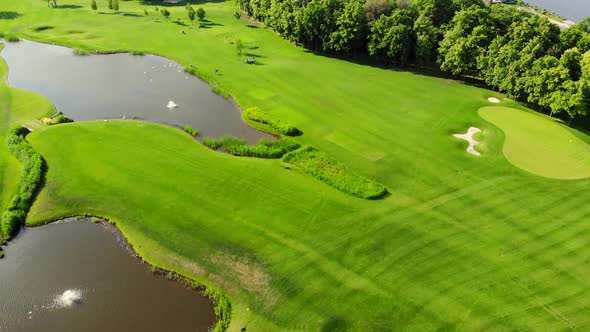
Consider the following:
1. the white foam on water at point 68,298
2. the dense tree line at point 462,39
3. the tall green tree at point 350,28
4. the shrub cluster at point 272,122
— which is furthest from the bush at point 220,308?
the tall green tree at point 350,28

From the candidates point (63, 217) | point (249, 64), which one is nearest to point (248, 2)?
point (249, 64)

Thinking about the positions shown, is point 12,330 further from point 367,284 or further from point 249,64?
point 249,64

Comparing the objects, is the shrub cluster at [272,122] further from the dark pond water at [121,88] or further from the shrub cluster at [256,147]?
the shrub cluster at [256,147]

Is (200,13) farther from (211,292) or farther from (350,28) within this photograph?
(211,292)

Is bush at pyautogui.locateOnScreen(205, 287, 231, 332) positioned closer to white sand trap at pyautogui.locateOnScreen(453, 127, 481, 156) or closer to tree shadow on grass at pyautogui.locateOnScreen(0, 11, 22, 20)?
white sand trap at pyautogui.locateOnScreen(453, 127, 481, 156)

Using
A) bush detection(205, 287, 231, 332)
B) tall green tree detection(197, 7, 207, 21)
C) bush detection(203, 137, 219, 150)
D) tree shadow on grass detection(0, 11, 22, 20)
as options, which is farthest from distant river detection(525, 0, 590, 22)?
tree shadow on grass detection(0, 11, 22, 20)
